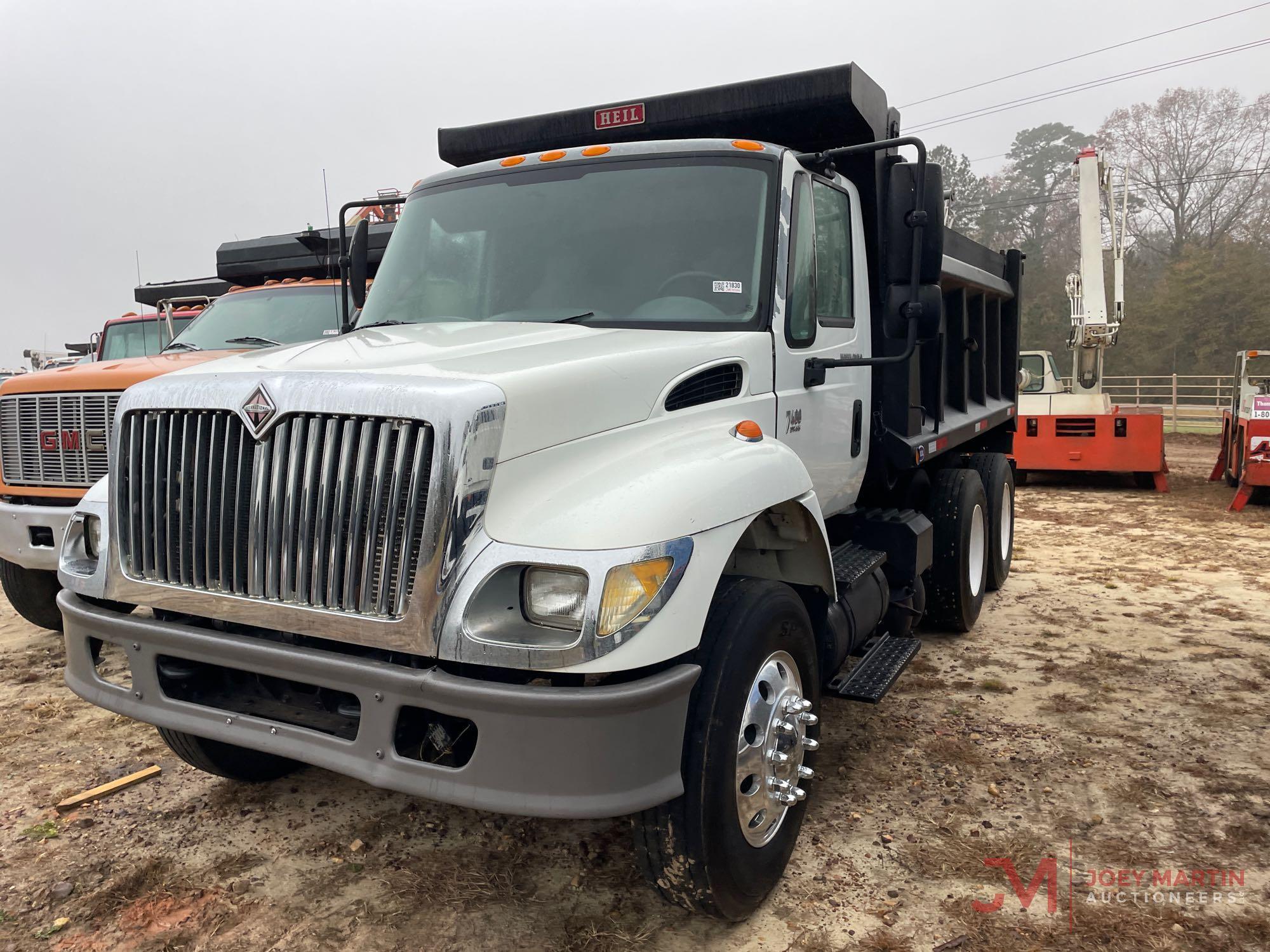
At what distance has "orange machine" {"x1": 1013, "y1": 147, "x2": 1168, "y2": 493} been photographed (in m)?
13.4

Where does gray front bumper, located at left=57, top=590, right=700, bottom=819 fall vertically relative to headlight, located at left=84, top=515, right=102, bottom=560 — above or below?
below

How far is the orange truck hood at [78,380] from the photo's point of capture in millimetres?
5469

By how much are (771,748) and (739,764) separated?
192mm

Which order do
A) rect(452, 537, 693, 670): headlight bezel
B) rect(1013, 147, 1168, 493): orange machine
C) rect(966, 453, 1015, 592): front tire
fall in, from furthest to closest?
rect(1013, 147, 1168, 493): orange machine → rect(966, 453, 1015, 592): front tire → rect(452, 537, 693, 670): headlight bezel

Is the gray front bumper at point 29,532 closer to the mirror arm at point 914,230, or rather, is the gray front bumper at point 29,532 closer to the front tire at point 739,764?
the front tire at point 739,764

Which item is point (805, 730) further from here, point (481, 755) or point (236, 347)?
point (236, 347)

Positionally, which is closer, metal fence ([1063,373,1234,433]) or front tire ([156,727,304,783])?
front tire ([156,727,304,783])

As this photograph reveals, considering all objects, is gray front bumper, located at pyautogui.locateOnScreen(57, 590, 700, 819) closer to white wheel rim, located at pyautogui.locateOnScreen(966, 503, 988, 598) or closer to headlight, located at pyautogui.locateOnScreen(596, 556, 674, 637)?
headlight, located at pyautogui.locateOnScreen(596, 556, 674, 637)

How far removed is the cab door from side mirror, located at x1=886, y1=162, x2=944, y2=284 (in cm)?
34

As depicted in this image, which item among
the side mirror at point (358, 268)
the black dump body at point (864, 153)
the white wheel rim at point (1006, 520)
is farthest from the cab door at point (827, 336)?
the white wheel rim at point (1006, 520)

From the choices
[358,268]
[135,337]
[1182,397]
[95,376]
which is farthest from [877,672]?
[1182,397]

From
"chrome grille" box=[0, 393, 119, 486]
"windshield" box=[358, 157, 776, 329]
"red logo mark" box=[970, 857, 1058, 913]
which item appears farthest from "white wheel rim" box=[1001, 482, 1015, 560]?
"chrome grille" box=[0, 393, 119, 486]

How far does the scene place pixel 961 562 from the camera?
20.2 ft

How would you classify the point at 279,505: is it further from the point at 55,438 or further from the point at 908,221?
the point at 55,438
